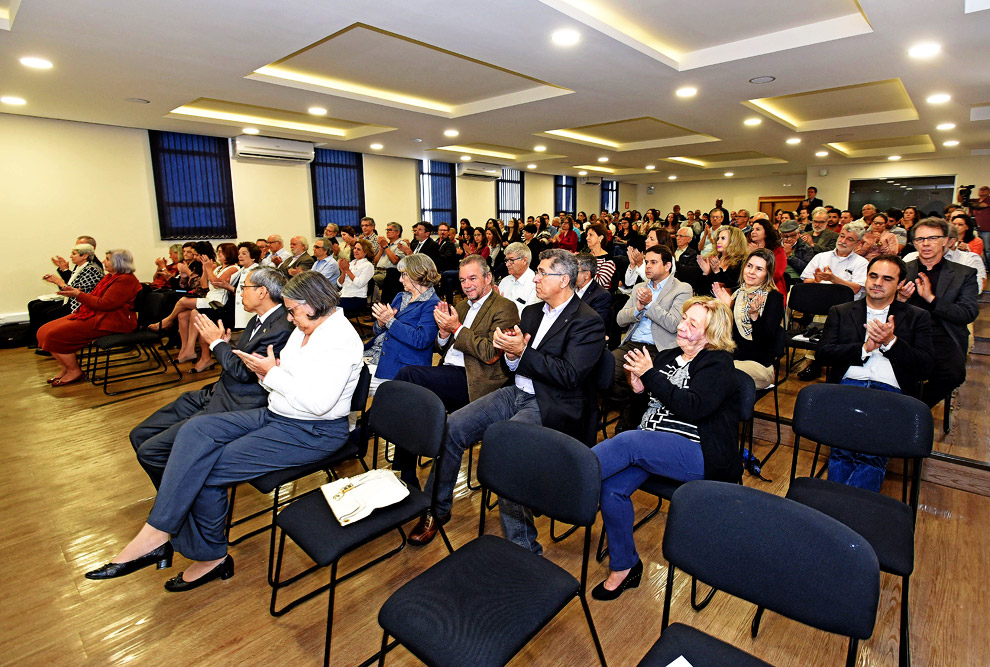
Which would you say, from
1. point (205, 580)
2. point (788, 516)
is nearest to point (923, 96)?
point (788, 516)

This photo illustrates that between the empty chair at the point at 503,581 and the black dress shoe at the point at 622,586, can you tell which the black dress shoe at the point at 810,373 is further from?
the empty chair at the point at 503,581

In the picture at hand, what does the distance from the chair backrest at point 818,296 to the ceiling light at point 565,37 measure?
8.38 ft

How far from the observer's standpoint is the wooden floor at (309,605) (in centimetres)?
187

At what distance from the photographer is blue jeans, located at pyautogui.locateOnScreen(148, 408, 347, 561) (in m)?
2.10

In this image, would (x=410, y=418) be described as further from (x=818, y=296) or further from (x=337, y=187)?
(x=337, y=187)

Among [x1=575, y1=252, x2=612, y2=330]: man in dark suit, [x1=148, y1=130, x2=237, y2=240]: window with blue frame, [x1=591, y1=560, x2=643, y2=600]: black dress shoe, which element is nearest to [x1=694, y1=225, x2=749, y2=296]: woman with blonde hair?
[x1=575, y1=252, x2=612, y2=330]: man in dark suit

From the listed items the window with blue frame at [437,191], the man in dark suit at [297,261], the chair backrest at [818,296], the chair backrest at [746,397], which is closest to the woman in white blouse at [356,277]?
the man in dark suit at [297,261]

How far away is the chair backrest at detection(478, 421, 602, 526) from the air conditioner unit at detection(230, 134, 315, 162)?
8133 millimetres

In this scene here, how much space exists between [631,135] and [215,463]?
9.01 m

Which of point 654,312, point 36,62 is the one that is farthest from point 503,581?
point 36,62

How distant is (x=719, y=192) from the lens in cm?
1720

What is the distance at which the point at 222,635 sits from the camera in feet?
6.46

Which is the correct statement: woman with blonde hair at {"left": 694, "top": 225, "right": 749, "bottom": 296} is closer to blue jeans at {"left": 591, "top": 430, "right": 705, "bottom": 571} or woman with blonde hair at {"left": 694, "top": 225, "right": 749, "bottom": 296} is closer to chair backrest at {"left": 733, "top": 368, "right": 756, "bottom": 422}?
chair backrest at {"left": 733, "top": 368, "right": 756, "bottom": 422}

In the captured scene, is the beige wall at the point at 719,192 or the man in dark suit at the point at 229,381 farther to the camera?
the beige wall at the point at 719,192
